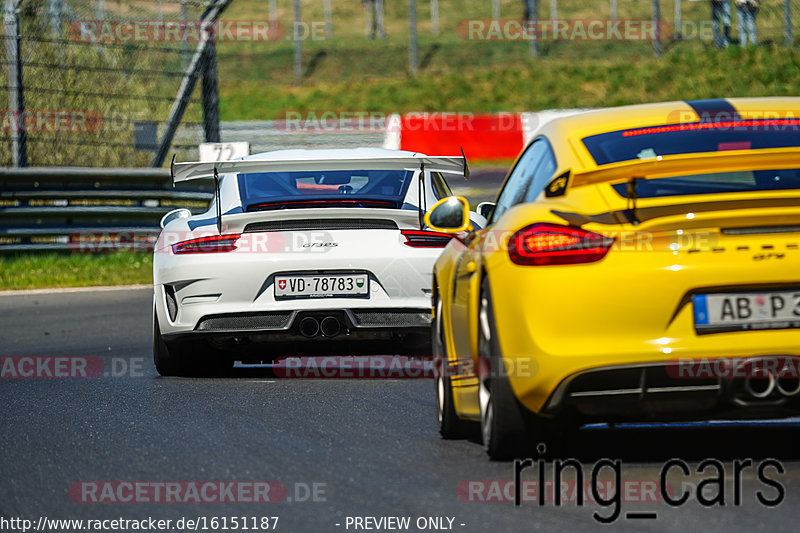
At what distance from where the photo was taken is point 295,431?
7.01 m

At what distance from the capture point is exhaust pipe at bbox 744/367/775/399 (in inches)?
211

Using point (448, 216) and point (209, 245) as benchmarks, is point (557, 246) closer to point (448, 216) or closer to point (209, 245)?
point (448, 216)

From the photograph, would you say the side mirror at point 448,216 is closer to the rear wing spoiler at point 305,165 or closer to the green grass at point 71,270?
the rear wing spoiler at point 305,165

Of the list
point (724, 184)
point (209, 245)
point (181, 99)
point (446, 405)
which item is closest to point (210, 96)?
point (181, 99)

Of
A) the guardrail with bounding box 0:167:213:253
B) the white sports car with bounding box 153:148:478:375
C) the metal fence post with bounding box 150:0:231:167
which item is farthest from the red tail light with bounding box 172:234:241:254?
the metal fence post with bounding box 150:0:231:167

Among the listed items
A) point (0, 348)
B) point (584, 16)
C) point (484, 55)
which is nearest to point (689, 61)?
point (484, 55)

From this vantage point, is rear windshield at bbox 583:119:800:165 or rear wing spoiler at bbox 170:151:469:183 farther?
rear wing spoiler at bbox 170:151:469:183

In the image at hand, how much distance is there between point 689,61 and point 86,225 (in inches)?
811

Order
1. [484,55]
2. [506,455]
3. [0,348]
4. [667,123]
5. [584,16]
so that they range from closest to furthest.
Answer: [506,455]
[667,123]
[0,348]
[484,55]
[584,16]

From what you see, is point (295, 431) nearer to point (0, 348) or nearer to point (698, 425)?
point (698, 425)

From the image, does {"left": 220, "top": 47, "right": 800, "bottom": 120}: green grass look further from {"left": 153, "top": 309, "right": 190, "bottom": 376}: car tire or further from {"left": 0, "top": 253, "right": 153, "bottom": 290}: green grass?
{"left": 153, "top": 309, "right": 190, "bottom": 376}: car tire

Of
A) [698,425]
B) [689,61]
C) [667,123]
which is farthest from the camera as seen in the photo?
[689,61]

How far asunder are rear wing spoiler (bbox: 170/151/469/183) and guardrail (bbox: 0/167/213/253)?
8.64 m

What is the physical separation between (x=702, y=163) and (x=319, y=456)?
188cm
